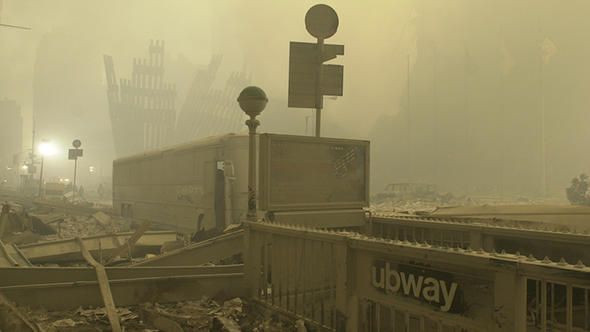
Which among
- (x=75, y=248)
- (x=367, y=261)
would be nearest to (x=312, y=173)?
(x=367, y=261)

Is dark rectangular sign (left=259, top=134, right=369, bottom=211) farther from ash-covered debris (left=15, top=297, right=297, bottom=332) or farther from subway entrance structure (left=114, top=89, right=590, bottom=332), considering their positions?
ash-covered debris (left=15, top=297, right=297, bottom=332)

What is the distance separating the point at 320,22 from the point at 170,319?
4.98 m

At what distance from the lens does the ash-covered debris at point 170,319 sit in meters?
4.60

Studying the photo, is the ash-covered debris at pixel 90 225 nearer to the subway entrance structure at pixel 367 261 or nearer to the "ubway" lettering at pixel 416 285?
the subway entrance structure at pixel 367 261

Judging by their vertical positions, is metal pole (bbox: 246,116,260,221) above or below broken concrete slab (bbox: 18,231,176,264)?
above

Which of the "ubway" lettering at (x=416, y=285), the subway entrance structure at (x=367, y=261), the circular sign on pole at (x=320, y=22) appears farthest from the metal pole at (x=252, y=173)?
the "ubway" lettering at (x=416, y=285)

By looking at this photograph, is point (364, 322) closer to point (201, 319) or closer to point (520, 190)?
point (201, 319)

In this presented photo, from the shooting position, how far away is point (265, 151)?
5422 mm

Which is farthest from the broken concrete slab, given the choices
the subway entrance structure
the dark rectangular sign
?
the dark rectangular sign

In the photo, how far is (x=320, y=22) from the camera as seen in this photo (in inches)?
280

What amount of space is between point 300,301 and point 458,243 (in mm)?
2231

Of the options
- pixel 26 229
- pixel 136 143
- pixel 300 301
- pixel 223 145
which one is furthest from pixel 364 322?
pixel 136 143

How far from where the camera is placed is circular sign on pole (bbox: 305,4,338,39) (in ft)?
23.3

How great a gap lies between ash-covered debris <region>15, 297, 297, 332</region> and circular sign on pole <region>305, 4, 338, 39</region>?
433 cm
